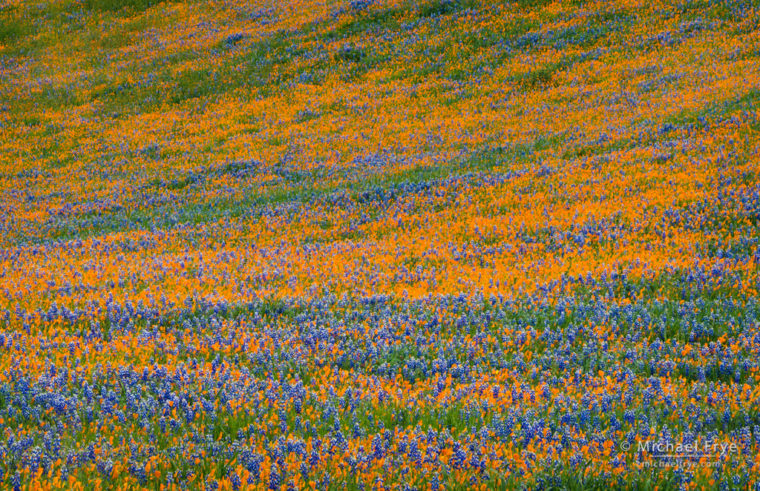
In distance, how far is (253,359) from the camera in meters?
6.05

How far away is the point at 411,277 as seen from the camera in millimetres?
8781

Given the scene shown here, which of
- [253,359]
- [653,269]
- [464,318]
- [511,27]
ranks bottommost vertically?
[653,269]

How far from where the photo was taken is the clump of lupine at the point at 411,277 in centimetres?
435

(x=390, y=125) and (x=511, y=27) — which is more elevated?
(x=511, y=27)

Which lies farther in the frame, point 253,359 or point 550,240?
point 550,240

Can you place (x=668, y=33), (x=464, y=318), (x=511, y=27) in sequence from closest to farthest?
(x=464, y=318) → (x=668, y=33) → (x=511, y=27)

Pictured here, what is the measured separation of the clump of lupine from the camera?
4.35 m

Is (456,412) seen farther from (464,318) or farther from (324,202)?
(324,202)

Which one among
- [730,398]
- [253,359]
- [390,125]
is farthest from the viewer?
[390,125]

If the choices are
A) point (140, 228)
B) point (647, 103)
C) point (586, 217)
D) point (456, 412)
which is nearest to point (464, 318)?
point (456, 412)

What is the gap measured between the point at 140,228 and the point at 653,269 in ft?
36.2

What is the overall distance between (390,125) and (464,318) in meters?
14.7

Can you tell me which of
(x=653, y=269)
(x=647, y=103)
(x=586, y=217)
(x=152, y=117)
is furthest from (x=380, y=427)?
(x=152, y=117)

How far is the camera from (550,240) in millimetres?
10070
